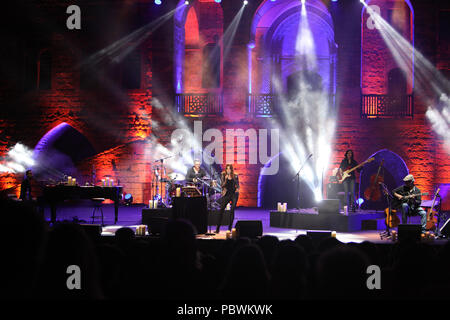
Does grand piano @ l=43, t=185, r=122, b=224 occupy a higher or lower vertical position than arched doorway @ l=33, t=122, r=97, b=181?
lower

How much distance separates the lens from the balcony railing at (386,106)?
15336mm

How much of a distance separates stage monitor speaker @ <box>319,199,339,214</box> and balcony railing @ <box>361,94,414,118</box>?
650 centimetres

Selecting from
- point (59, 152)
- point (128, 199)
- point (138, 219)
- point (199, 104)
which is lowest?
point (138, 219)

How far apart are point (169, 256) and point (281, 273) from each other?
83cm

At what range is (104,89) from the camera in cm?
1652

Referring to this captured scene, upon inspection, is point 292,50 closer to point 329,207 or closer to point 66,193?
point 329,207

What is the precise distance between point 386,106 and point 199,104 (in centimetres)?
741

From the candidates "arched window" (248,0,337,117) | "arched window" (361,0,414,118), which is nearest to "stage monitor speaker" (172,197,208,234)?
"arched window" (248,0,337,117)

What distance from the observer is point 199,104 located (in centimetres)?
1600

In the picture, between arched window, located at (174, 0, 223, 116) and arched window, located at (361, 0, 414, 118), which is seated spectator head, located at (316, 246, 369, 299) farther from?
arched window, located at (174, 0, 223, 116)

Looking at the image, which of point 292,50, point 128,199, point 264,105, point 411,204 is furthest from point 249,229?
point 292,50

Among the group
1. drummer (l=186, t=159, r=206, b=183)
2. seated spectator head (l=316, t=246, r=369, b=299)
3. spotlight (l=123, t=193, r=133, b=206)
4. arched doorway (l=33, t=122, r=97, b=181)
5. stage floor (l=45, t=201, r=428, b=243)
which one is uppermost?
arched doorway (l=33, t=122, r=97, b=181)

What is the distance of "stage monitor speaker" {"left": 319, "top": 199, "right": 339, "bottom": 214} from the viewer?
33.0ft

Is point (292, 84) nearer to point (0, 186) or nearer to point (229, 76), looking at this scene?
point (229, 76)
